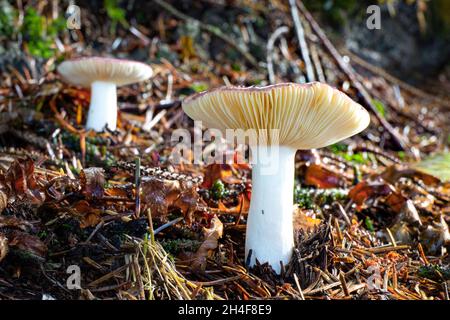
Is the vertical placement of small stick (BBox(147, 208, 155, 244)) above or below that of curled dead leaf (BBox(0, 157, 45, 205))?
below

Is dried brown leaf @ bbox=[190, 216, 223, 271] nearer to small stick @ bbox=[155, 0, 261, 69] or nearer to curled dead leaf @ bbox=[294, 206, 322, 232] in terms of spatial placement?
curled dead leaf @ bbox=[294, 206, 322, 232]

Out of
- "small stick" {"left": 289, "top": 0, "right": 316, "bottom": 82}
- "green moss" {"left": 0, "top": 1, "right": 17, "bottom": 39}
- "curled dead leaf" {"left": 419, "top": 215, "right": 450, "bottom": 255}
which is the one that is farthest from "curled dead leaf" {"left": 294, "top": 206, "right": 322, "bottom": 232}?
"green moss" {"left": 0, "top": 1, "right": 17, "bottom": 39}

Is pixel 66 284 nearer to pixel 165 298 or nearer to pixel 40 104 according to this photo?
pixel 165 298

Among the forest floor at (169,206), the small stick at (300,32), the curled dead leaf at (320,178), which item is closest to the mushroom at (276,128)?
the forest floor at (169,206)

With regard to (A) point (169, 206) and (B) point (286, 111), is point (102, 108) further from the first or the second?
(B) point (286, 111)

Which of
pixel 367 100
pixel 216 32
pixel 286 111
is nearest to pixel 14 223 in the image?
pixel 286 111
